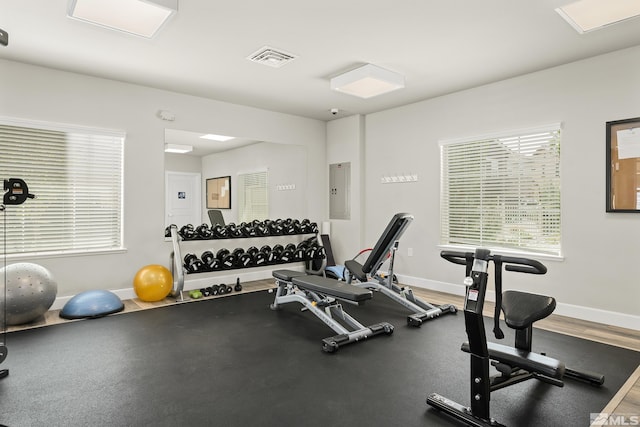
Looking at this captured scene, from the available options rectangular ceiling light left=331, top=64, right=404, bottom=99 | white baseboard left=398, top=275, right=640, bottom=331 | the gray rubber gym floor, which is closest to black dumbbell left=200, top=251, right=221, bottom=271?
the gray rubber gym floor

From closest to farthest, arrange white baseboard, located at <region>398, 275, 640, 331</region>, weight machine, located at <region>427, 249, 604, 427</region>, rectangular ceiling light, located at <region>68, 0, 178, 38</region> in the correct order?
weight machine, located at <region>427, 249, 604, 427</region> → rectangular ceiling light, located at <region>68, 0, 178, 38</region> → white baseboard, located at <region>398, 275, 640, 331</region>

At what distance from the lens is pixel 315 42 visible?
334cm

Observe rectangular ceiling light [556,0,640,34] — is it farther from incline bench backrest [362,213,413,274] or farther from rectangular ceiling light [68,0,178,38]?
rectangular ceiling light [68,0,178,38]

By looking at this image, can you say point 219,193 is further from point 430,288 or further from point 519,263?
point 519,263

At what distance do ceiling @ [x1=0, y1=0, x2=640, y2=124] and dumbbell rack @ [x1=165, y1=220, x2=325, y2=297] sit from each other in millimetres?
1882

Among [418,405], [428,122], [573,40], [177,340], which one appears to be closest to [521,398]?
[418,405]

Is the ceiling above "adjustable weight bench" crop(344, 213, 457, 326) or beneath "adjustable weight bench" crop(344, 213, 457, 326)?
above

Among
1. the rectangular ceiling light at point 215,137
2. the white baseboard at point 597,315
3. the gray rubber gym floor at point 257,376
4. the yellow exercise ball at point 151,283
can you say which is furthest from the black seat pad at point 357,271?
the rectangular ceiling light at point 215,137

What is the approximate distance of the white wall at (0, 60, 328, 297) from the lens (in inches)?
153

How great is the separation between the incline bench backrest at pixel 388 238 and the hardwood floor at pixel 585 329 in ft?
3.48

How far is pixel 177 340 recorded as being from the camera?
3.16 m

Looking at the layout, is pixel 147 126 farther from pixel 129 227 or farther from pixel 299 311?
pixel 299 311

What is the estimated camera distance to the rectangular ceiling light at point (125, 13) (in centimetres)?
256

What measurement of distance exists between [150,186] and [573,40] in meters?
4.67
